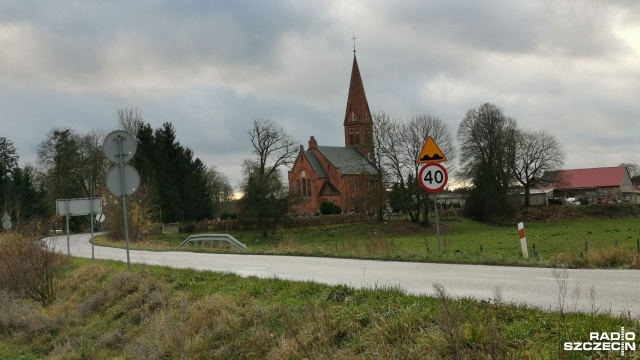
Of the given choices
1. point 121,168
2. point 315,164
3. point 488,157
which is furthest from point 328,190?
point 121,168

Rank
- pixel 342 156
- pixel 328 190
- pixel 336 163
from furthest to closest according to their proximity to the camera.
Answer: pixel 342 156
pixel 336 163
pixel 328 190

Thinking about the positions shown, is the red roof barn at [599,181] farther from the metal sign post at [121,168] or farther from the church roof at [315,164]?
the metal sign post at [121,168]

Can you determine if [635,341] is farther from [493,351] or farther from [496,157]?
[496,157]

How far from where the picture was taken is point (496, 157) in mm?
73938

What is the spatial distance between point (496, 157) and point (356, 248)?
57.7 m

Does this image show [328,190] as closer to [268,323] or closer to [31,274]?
[31,274]

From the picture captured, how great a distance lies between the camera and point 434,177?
16.0 m

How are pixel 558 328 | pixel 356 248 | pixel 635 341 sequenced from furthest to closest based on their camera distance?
pixel 356 248
pixel 558 328
pixel 635 341

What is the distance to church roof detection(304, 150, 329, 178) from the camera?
343 feet

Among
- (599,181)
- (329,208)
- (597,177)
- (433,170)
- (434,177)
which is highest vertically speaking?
(597,177)

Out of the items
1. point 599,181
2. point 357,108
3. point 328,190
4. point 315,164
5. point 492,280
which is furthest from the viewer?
point 599,181

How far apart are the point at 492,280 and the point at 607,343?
19.0 feet

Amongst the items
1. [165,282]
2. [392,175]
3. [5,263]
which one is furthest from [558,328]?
[392,175]

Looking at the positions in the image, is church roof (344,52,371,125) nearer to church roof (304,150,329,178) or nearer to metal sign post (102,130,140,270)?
church roof (304,150,329,178)
